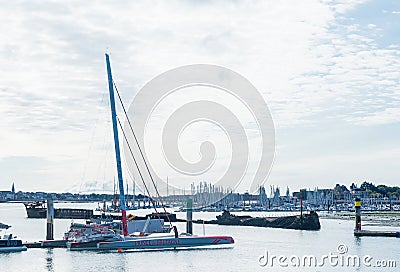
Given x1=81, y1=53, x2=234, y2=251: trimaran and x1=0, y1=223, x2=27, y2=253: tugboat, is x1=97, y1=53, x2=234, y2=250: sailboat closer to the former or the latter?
x1=81, y1=53, x2=234, y2=251: trimaran

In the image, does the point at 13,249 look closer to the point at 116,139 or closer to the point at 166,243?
the point at 166,243

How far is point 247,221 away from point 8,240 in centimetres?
7007

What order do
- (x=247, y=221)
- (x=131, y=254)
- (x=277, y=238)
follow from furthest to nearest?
(x=247, y=221), (x=277, y=238), (x=131, y=254)

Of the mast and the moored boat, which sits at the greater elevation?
the mast

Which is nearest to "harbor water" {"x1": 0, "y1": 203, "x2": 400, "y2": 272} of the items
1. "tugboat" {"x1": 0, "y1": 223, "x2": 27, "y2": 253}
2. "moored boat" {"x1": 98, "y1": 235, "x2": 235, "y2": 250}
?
"tugboat" {"x1": 0, "y1": 223, "x2": 27, "y2": 253}

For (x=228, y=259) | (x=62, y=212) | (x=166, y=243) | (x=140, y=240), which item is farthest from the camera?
(x=62, y=212)

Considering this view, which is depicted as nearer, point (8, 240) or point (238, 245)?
point (8, 240)

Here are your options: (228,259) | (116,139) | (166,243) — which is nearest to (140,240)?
(166,243)

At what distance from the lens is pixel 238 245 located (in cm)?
7769

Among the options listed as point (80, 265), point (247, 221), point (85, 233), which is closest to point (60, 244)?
point (85, 233)

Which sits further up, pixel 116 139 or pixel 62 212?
pixel 116 139

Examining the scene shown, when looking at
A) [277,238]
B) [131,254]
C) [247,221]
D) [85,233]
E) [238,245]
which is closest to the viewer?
[131,254]

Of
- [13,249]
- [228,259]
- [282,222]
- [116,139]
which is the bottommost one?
[282,222]

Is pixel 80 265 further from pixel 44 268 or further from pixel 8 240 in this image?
pixel 8 240
